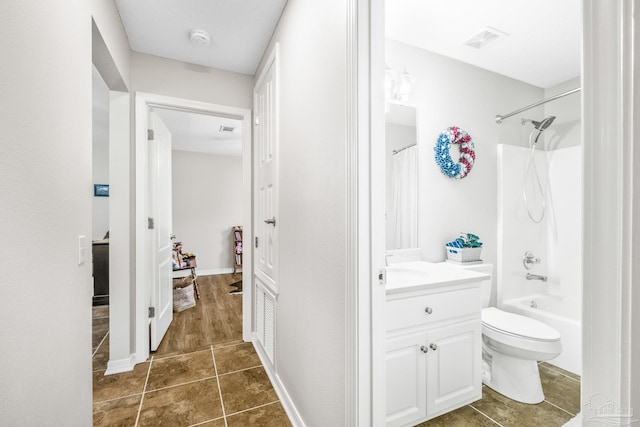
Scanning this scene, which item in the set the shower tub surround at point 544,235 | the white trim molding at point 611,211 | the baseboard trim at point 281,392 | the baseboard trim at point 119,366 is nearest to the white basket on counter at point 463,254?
the shower tub surround at point 544,235

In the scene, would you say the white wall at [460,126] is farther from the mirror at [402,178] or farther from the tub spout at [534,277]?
the tub spout at [534,277]

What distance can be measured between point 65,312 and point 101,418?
1.05m

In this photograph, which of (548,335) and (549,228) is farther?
(549,228)

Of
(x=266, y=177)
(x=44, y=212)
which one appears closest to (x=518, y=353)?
(x=266, y=177)

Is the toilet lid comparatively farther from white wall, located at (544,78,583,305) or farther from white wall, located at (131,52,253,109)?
white wall, located at (131,52,253,109)

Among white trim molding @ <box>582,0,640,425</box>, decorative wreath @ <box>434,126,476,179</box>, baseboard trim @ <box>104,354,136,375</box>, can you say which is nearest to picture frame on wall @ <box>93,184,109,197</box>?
baseboard trim @ <box>104,354,136,375</box>

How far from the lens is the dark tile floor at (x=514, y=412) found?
158 centimetres

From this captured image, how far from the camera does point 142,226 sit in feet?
7.38

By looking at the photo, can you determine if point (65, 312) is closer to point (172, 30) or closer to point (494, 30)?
point (172, 30)

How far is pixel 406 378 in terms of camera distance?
1.45m

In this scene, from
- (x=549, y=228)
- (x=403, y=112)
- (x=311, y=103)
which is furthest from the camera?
(x=549, y=228)

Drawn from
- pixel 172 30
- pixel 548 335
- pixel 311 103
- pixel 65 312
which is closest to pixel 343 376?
pixel 65 312

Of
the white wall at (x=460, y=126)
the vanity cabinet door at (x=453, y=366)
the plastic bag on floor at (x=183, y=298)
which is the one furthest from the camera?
the plastic bag on floor at (x=183, y=298)

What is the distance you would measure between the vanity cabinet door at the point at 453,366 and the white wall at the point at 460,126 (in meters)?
0.70
